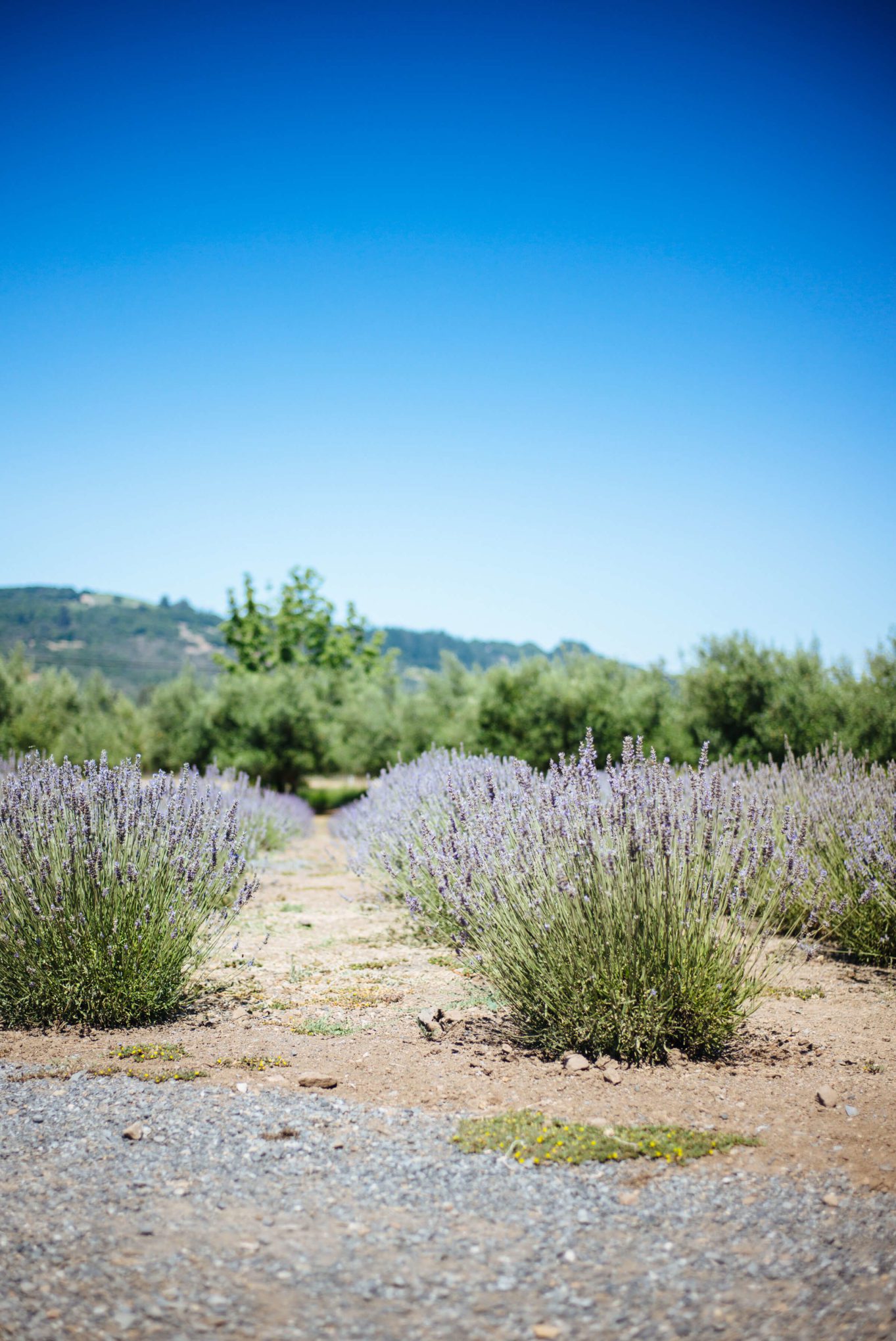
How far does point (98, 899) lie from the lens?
450 centimetres

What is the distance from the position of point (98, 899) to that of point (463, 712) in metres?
15.7

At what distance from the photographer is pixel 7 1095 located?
364 cm

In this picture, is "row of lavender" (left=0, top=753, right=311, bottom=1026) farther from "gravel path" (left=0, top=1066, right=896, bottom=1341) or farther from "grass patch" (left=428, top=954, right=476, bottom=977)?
"grass patch" (left=428, top=954, right=476, bottom=977)

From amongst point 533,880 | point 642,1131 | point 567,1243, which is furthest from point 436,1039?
point 567,1243

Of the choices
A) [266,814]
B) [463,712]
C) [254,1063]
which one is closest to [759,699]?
[463,712]

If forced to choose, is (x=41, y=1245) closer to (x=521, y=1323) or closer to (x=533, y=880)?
(x=521, y=1323)

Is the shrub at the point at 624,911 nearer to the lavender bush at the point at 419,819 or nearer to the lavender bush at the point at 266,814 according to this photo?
the lavender bush at the point at 419,819

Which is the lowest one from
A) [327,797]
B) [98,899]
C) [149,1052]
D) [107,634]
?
[327,797]

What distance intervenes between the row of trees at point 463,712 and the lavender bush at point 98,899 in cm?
742

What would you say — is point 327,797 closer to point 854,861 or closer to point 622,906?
point 854,861

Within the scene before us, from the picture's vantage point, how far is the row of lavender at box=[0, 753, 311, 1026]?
176 inches

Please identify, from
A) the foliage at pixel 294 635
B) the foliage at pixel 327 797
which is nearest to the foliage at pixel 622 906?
the foliage at pixel 327 797

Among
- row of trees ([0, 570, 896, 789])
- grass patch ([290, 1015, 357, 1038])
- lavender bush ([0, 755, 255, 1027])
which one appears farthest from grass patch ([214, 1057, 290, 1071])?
row of trees ([0, 570, 896, 789])

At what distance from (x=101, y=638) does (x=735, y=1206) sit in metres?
172
